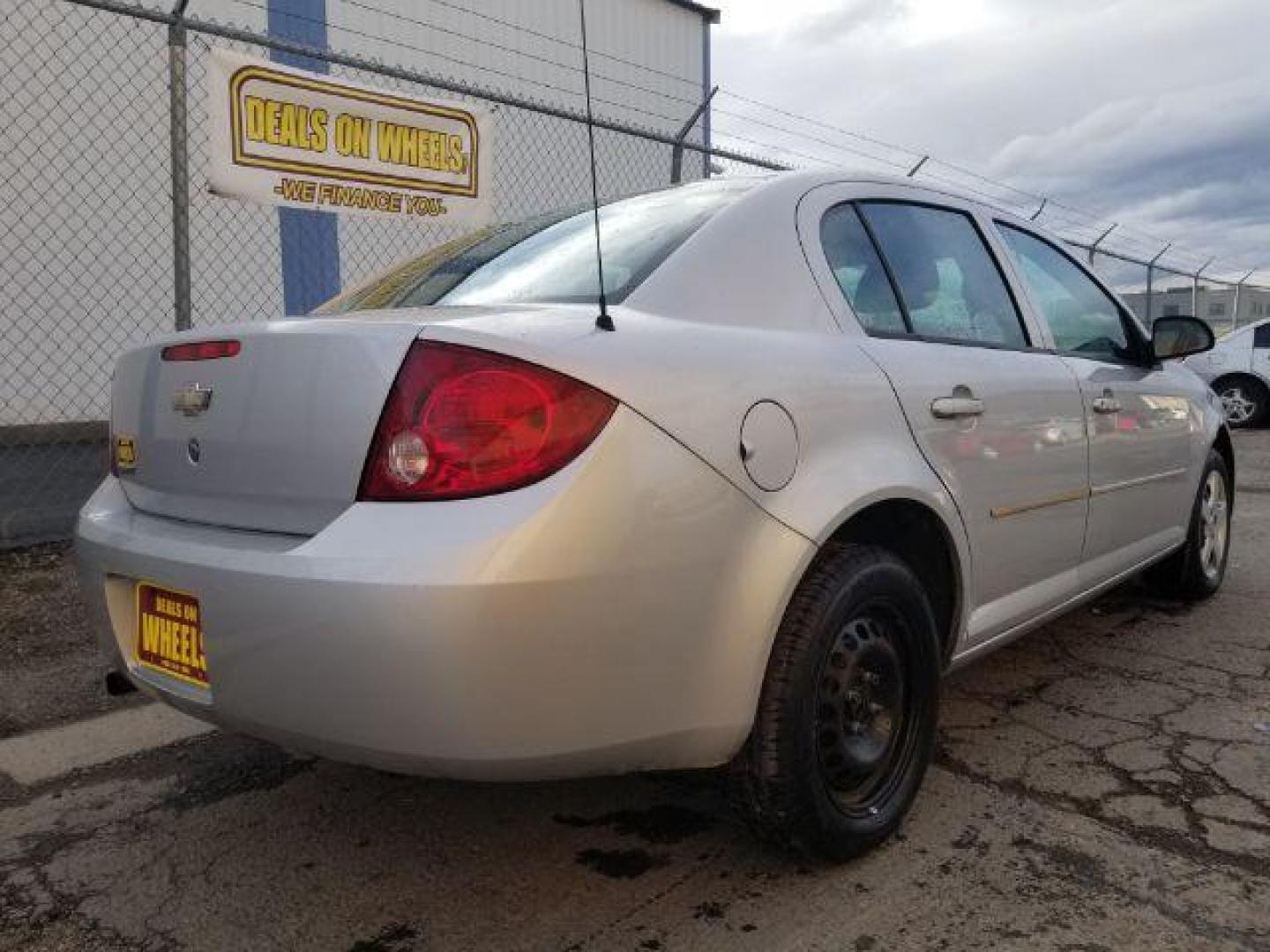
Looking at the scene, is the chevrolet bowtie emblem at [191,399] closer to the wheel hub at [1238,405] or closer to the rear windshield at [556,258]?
the rear windshield at [556,258]

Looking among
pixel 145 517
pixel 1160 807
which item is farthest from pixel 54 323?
pixel 1160 807

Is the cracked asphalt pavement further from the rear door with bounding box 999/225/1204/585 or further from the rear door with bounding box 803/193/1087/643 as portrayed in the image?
the rear door with bounding box 999/225/1204/585

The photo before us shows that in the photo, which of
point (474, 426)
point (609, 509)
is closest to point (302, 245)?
point (474, 426)

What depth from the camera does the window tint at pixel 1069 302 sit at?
10.7 feet

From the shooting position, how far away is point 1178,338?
3674mm

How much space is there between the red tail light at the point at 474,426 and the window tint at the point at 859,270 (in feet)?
3.06

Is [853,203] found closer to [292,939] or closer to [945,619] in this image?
[945,619]

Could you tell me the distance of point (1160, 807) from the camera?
248 cm

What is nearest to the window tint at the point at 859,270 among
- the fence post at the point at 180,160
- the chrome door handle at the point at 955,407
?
the chrome door handle at the point at 955,407

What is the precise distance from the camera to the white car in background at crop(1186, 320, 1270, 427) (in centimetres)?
1273

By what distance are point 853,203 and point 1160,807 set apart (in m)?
1.66

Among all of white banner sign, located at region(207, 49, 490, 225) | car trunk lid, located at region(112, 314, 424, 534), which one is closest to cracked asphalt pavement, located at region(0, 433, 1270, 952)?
car trunk lid, located at region(112, 314, 424, 534)

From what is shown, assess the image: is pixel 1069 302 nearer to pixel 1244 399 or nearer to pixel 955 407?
pixel 955 407

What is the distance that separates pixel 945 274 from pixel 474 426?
169cm
